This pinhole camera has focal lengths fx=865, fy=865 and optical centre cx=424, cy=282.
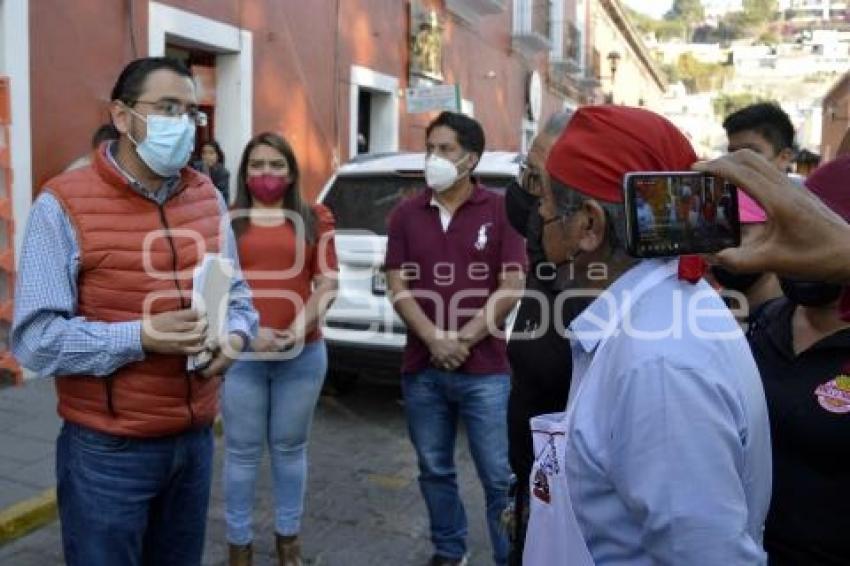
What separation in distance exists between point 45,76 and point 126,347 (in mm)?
4960

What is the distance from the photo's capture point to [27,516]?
13.5 feet

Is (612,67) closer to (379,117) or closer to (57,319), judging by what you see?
(379,117)

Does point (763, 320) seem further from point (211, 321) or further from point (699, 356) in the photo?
point (211, 321)

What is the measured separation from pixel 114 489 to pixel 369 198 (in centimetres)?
419

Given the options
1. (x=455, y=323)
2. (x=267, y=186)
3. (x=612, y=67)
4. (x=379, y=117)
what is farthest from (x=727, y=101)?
(x=267, y=186)

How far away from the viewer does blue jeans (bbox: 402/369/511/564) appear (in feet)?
11.6

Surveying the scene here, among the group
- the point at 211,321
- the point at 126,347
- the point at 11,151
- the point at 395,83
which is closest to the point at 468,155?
the point at 211,321

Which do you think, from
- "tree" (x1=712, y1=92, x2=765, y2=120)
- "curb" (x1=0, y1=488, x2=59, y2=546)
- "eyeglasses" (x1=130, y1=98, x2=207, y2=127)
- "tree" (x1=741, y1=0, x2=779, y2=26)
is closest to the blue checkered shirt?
"eyeglasses" (x1=130, y1=98, x2=207, y2=127)

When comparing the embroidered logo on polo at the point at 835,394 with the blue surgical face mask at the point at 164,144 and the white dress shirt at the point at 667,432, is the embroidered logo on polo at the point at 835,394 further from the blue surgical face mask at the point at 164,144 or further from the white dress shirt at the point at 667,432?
the blue surgical face mask at the point at 164,144

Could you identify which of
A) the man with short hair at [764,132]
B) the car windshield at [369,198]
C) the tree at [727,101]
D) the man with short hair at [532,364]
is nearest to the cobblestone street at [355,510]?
the man with short hair at [532,364]

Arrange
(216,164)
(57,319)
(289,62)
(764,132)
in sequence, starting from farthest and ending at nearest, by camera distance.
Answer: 1. (289,62)
2. (216,164)
3. (764,132)
4. (57,319)

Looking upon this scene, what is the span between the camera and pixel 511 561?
2.61 metres

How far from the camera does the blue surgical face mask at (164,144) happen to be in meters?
2.39

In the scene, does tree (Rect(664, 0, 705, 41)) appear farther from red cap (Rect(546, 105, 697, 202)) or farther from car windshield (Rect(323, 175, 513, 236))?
red cap (Rect(546, 105, 697, 202))
